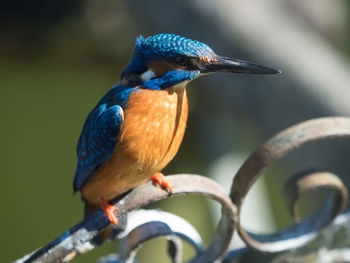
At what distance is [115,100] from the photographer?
1.16 metres

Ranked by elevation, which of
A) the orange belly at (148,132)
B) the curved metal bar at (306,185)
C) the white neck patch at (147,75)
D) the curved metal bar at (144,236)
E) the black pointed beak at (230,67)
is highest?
the white neck patch at (147,75)

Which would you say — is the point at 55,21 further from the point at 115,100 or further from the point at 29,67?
the point at 115,100

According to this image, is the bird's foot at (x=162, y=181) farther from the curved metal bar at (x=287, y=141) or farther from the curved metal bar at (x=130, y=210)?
the curved metal bar at (x=287, y=141)

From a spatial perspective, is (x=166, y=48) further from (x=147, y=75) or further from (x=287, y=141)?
(x=287, y=141)

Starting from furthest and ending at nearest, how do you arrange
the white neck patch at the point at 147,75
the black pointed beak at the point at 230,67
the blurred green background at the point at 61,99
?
the blurred green background at the point at 61,99, the white neck patch at the point at 147,75, the black pointed beak at the point at 230,67

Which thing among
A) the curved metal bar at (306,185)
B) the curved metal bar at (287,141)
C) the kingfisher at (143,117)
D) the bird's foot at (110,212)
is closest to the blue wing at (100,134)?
the kingfisher at (143,117)

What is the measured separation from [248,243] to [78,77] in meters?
2.86

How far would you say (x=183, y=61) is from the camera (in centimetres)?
100

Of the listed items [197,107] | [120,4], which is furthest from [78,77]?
[197,107]

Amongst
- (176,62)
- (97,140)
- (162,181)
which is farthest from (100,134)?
(176,62)

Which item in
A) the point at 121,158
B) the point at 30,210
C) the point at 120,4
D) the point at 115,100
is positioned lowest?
the point at 30,210

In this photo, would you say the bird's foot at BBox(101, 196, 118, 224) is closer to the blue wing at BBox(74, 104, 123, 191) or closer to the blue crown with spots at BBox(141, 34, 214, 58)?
the blue wing at BBox(74, 104, 123, 191)

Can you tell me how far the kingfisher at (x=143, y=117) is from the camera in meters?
1.01

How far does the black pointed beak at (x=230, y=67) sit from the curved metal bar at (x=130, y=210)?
236 millimetres
